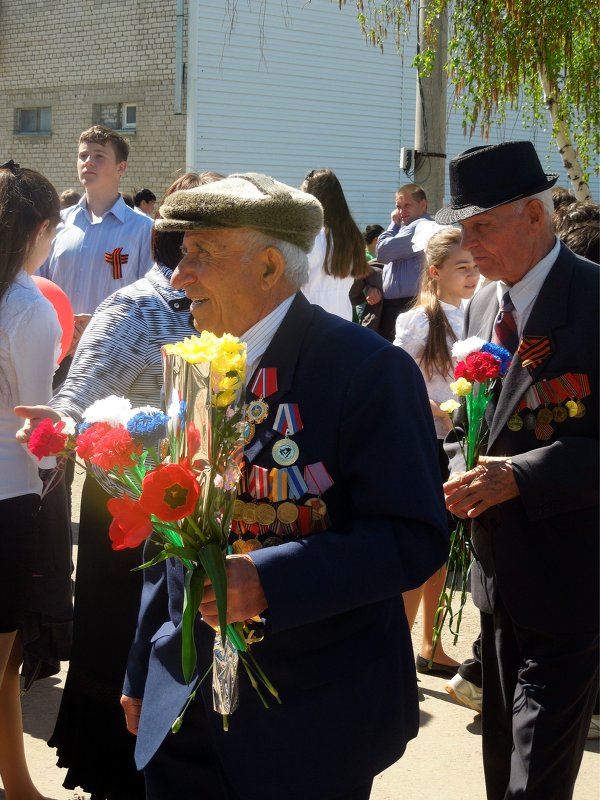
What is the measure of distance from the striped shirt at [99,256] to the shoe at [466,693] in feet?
9.00

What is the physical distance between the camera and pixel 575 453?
2.85 metres

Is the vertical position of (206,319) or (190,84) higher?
(190,84)

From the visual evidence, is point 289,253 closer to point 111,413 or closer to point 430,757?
point 111,413

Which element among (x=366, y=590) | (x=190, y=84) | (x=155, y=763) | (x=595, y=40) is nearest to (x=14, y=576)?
(x=155, y=763)

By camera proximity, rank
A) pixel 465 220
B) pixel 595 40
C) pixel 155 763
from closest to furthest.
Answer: pixel 155 763
pixel 465 220
pixel 595 40

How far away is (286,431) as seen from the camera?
6.96 feet

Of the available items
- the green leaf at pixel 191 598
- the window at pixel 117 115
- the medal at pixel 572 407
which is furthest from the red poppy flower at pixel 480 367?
the window at pixel 117 115

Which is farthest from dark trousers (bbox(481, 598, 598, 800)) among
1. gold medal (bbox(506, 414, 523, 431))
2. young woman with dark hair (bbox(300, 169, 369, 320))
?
young woman with dark hair (bbox(300, 169, 369, 320))

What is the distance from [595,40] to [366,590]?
6.40 meters

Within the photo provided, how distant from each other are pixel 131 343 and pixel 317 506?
1.45 m

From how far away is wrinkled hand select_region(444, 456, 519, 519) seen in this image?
9.53 feet

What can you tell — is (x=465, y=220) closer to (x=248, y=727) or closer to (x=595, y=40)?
(x=248, y=727)

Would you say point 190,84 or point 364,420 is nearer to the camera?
point 364,420

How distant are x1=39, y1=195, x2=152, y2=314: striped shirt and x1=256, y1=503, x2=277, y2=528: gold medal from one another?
3811 millimetres
